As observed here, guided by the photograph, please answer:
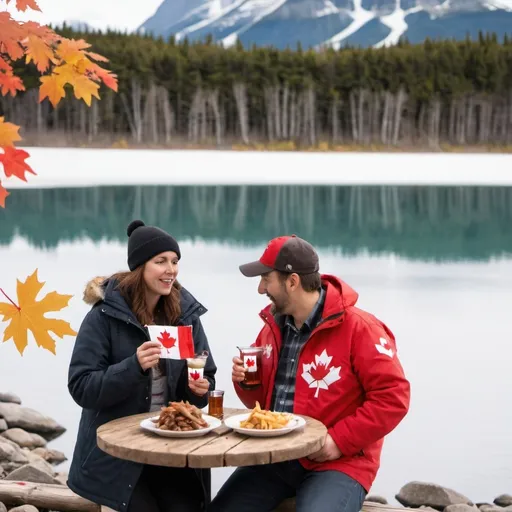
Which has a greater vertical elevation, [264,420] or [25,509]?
[264,420]

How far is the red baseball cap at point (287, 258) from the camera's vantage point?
4.10 metres

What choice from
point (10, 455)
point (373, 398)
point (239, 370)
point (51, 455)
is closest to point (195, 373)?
point (239, 370)

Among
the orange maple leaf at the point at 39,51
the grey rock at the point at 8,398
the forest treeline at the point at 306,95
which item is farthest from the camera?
the forest treeline at the point at 306,95

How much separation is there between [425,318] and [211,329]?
2392 mm

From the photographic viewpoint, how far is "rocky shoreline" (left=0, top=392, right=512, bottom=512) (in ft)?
18.7

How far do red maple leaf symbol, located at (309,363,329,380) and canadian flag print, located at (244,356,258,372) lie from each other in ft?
0.69

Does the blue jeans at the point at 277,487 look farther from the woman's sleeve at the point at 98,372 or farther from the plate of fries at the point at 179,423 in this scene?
the woman's sleeve at the point at 98,372

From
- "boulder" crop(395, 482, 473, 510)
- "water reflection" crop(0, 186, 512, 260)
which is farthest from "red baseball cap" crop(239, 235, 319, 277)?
"water reflection" crop(0, 186, 512, 260)

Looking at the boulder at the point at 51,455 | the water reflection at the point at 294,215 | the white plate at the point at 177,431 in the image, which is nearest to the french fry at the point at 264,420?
the white plate at the point at 177,431

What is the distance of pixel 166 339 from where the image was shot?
3.90 meters

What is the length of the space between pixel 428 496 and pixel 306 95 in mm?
64440

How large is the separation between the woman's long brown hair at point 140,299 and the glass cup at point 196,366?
27cm

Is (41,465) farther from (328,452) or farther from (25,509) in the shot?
(328,452)

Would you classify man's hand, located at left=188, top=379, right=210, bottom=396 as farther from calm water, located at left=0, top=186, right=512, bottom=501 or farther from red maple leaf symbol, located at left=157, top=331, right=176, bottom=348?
calm water, located at left=0, top=186, right=512, bottom=501
